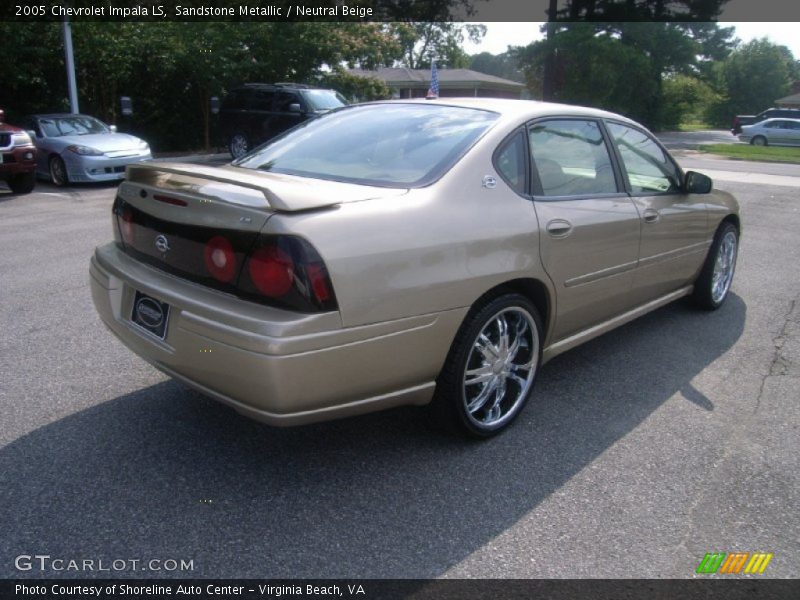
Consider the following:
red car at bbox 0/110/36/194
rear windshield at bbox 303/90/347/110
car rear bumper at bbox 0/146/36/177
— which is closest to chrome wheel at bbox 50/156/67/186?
red car at bbox 0/110/36/194

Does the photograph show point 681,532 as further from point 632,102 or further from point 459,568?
point 632,102

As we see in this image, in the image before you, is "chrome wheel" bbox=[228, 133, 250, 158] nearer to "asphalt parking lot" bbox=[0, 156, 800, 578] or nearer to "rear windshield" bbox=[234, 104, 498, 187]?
"asphalt parking lot" bbox=[0, 156, 800, 578]

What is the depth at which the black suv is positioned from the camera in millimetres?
16016

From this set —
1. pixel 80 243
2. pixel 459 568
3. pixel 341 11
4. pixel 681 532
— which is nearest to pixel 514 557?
pixel 459 568

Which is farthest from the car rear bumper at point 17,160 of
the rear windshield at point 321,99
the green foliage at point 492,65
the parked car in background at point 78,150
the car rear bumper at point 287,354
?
the green foliage at point 492,65

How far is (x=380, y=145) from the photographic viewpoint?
340 centimetres

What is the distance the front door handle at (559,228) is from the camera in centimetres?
332

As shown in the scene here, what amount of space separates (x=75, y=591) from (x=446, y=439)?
165 centimetres

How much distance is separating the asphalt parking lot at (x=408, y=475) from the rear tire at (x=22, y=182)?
7.95 m

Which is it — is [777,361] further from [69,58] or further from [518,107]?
[69,58]

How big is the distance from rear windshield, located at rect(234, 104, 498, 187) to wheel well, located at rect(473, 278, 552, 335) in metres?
0.57

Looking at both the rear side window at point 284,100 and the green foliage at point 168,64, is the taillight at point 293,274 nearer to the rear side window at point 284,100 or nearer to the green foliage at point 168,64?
the rear side window at point 284,100

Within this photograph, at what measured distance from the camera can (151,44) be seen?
18812 millimetres

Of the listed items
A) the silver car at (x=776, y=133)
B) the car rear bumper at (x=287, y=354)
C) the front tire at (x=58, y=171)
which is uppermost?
the car rear bumper at (x=287, y=354)
